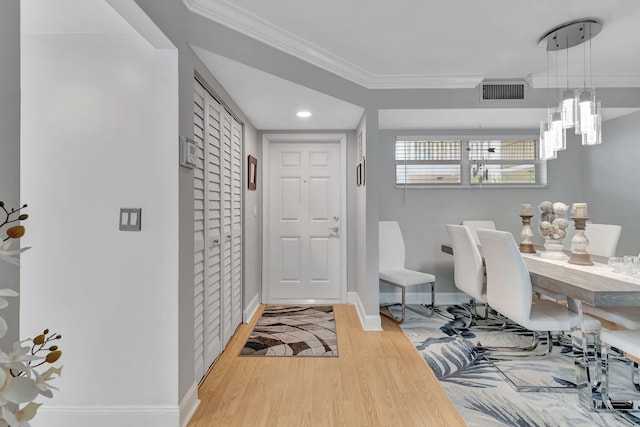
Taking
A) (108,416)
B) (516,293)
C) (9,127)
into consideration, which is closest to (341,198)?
(516,293)

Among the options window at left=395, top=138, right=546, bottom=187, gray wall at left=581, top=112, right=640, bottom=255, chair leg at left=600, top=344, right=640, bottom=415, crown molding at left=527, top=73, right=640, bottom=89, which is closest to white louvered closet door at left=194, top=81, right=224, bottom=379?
window at left=395, top=138, right=546, bottom=187

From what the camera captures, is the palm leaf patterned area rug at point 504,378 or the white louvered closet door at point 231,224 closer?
the palm leaf patterned area rug at point 504,378

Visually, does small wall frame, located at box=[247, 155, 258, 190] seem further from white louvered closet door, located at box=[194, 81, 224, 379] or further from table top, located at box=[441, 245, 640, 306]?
table top, located at box=[441, 245, 640, 306]

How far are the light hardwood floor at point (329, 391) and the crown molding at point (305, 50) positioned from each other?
225 cm

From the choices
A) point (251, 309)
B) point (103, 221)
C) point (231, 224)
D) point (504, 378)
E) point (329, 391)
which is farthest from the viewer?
point (251, 309)

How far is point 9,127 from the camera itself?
825 mm

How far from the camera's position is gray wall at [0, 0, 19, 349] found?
803 mm

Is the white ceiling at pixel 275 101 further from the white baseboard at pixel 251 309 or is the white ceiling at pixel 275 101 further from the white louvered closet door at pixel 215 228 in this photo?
the white baseboard at pixel 251 309

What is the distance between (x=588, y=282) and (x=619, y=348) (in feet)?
1.25

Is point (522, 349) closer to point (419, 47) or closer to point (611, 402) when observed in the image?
point (611, 402)

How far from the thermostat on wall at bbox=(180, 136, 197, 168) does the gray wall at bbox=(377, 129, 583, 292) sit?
2.50 m

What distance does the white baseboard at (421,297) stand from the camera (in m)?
3.92

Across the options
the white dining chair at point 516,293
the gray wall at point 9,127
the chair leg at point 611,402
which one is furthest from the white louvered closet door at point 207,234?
the chair leg at point 611,402

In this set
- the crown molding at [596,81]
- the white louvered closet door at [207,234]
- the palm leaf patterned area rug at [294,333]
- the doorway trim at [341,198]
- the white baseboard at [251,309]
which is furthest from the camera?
the doorway trim at [341,198]
